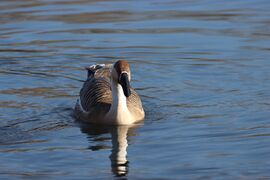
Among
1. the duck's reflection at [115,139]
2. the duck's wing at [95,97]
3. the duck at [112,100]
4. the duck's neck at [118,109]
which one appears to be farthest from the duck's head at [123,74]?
the duck's wing at [95,97]

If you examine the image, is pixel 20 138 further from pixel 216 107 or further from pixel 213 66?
pixel 213 66

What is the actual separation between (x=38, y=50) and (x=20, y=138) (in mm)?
6228

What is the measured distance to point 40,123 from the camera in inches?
569

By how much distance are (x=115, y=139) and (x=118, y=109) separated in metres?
1.03

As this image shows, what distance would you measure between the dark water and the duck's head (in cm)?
66

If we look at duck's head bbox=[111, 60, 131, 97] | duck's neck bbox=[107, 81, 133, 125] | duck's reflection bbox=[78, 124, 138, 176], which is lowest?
duck's reflection bbox=[78, 124, 138, 176]

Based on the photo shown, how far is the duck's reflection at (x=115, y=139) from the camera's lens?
1196cm

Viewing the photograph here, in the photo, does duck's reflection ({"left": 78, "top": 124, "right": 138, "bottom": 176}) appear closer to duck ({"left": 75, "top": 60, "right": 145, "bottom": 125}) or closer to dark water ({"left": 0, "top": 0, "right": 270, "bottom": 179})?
dark water ({"left": 0, "top": 0, "right": 270, "bottom": 179})

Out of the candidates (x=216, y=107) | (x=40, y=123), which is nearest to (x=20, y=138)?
(x=40, y=123)

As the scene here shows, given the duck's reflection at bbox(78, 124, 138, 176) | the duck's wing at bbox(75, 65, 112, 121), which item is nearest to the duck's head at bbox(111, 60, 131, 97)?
the duck's reflection at bbox(78, 124, 138, 176)

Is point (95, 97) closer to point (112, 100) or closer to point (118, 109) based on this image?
point (112, 100)

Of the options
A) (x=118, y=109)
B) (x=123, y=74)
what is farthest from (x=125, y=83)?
(x=118, y=109)

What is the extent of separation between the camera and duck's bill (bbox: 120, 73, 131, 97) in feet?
45.7

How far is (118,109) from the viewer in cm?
1462
